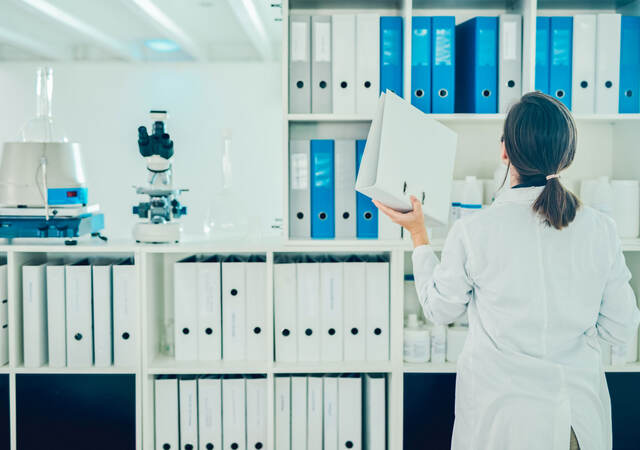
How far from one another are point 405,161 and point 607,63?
2.83ft

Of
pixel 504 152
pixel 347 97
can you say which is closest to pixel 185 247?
pixel 347 97

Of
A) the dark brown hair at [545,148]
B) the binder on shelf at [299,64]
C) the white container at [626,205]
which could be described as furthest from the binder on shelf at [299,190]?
the white container at [626,205]

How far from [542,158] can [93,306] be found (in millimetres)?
1541

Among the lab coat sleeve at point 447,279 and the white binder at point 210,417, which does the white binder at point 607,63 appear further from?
the white binder at point 210,417

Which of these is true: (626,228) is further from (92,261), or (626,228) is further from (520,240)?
(92,261)

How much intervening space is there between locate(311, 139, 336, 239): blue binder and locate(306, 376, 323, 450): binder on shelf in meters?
0.53

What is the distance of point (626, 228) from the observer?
196 centimetres

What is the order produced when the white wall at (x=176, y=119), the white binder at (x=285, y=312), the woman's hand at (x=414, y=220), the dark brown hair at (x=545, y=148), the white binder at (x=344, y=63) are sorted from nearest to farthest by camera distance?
the dark brown hair at (x=545, y=148)
the woman's hand at (x=414, y=220)
the white binder at (x=344, y=63)
the white binder at (x=285, y=312)
the white wall at (x=176, y=119)

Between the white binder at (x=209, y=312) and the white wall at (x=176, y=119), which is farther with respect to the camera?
the white wall at (x=176, y=119)

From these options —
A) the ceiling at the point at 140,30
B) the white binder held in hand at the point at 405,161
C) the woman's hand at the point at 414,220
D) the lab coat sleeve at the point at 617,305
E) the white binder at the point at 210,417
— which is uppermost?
the ceiling at the point at 140,30

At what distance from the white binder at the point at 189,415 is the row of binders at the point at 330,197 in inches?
25.9

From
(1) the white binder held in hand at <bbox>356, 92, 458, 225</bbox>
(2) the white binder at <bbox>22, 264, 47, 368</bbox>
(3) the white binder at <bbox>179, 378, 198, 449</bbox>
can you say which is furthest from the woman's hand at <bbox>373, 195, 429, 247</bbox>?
(2) the white binder at <bbox>22, 264, 47, 368</bbox>

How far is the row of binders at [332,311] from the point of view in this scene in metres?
1.98

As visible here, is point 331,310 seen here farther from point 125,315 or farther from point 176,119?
point 176,119
